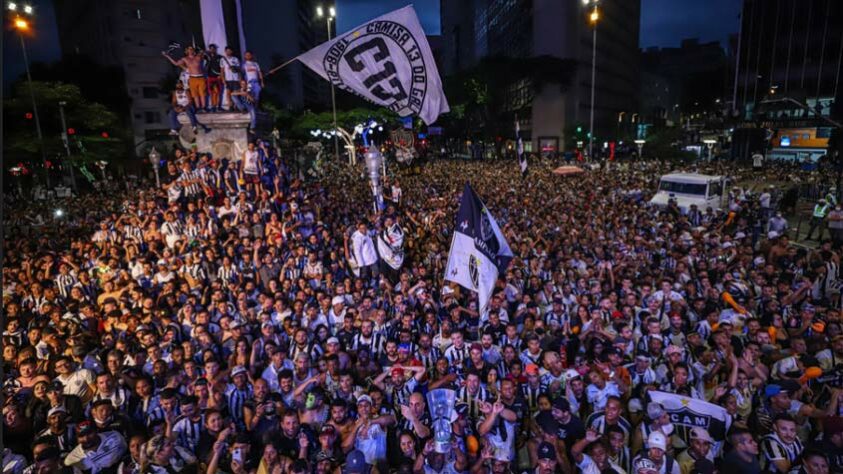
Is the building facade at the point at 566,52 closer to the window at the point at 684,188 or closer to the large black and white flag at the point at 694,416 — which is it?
the window at the point at 684,188

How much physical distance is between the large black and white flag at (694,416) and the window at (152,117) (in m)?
57.8

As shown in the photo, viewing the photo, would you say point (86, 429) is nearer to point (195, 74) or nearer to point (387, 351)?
point (387, 351)

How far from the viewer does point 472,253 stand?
6.77m

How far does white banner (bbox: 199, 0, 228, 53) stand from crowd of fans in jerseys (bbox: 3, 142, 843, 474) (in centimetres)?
504

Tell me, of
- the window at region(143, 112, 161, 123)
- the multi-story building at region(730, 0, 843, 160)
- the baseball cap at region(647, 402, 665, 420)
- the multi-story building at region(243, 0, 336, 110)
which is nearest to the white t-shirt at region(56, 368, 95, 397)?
the baseball cap at region(647, 402, 665, 420)

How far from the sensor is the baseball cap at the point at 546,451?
480 cm

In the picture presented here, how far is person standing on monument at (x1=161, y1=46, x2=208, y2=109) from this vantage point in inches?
522

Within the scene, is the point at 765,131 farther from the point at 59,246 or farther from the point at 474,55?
the point at 474,55

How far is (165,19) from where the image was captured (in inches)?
2063

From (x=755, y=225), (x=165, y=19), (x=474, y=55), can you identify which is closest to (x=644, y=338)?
(x=755, y=225)

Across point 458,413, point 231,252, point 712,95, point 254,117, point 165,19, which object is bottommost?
point 458,413

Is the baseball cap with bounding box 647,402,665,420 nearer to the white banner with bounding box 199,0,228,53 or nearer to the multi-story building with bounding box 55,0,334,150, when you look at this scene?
the white banner with bounding box 199,0,228,53

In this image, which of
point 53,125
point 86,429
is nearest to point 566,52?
point 53,125

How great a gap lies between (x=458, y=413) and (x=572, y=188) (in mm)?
19988
